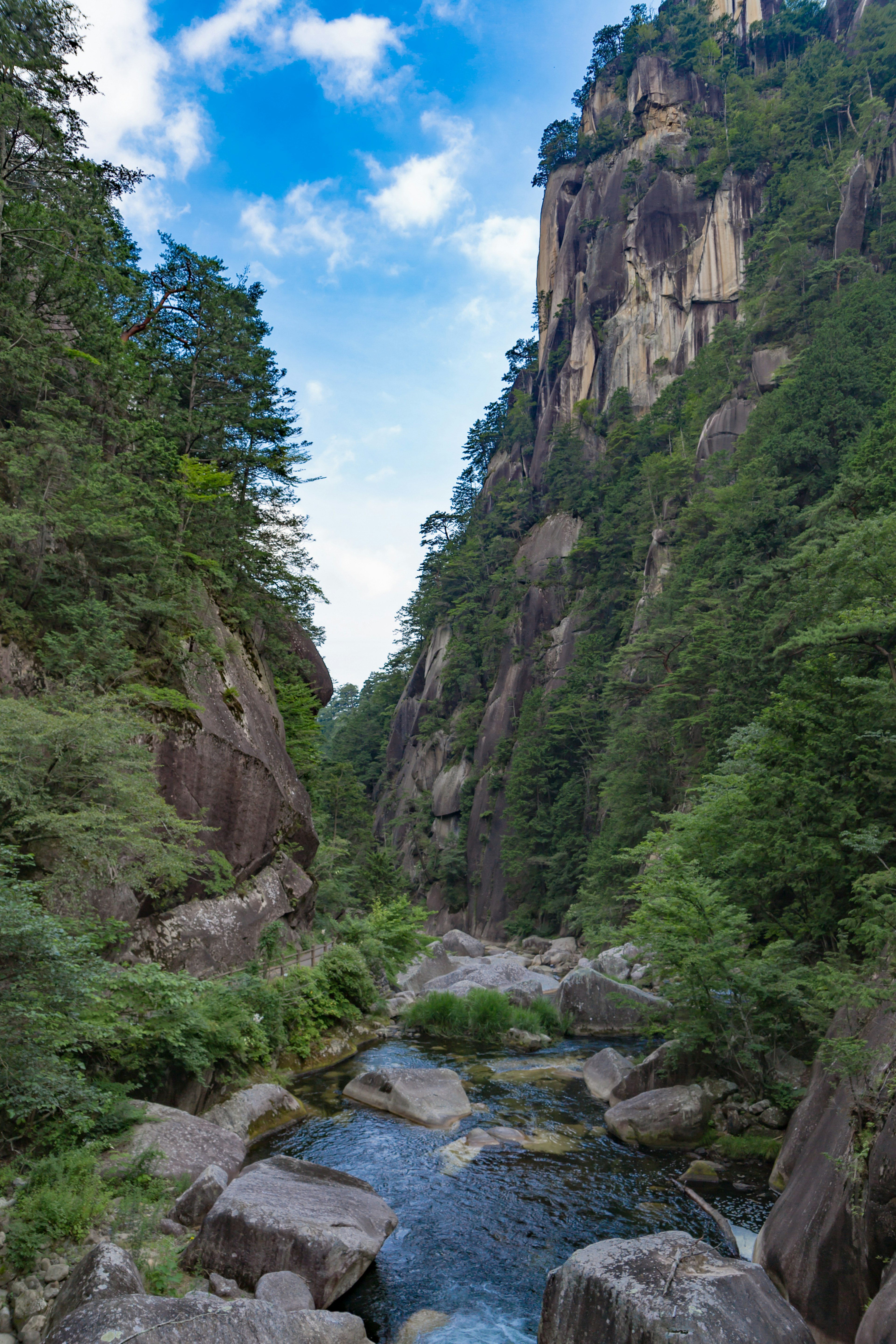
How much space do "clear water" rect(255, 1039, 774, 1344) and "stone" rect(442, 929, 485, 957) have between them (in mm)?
19942

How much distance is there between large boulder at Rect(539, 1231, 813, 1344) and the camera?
4832 mm

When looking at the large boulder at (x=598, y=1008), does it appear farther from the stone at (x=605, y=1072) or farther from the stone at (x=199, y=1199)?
the stone at (x=199, y=1199)

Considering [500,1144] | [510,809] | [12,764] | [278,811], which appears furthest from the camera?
[510,809]

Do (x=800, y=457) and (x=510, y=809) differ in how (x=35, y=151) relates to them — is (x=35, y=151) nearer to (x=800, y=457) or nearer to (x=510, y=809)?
(x=800, y=457)

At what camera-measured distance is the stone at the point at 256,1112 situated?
10.2 meters

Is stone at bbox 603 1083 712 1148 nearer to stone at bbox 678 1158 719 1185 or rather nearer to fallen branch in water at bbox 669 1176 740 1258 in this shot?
stone at bbox 678 1158 719 1185

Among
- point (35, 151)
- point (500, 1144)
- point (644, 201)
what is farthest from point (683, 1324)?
point (644, 201)

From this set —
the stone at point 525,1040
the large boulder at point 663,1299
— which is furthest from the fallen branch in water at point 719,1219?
the stone at point 525,1040

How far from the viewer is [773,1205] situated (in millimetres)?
7430

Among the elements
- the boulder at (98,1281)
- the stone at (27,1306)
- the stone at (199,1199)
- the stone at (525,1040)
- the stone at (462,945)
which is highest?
the boulder at (98,1281)

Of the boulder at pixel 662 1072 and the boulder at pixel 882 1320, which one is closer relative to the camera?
the boulder at pixel 882 1320

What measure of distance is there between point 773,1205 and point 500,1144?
4329mm

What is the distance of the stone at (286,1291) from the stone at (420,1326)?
32.5 inches

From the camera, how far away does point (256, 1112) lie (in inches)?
424
